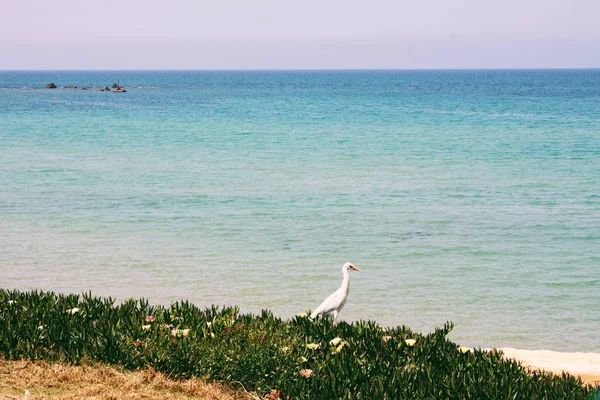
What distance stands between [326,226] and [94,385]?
15233 millimetres

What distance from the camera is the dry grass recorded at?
8445 mm

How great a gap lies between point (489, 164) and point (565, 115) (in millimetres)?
39839

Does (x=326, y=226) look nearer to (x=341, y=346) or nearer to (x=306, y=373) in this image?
A: (x=341, y=346)

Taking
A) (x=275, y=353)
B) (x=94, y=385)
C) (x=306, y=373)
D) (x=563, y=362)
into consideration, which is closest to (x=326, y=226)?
(x=563, y=362)

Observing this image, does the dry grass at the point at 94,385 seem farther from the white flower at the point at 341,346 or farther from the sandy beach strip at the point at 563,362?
the sandy beach strip at the point at 563,362

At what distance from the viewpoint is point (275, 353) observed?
9023mm

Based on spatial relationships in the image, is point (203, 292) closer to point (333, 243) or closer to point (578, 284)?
point (333, 243)

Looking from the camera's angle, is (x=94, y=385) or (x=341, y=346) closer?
(x=94, y=385)

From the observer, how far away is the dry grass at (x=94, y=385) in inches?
332

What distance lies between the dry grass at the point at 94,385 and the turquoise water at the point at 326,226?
686cm

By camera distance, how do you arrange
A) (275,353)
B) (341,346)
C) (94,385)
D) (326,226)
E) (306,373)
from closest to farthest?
(306,373)
(94,385)
(275,353)
(341,346)
(326,226)

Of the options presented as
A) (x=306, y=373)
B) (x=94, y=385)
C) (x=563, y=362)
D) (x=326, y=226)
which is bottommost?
(x=326, y=226)

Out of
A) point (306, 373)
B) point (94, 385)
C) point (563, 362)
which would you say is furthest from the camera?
point (563, 362)

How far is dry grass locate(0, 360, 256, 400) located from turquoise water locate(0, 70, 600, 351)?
686cm
